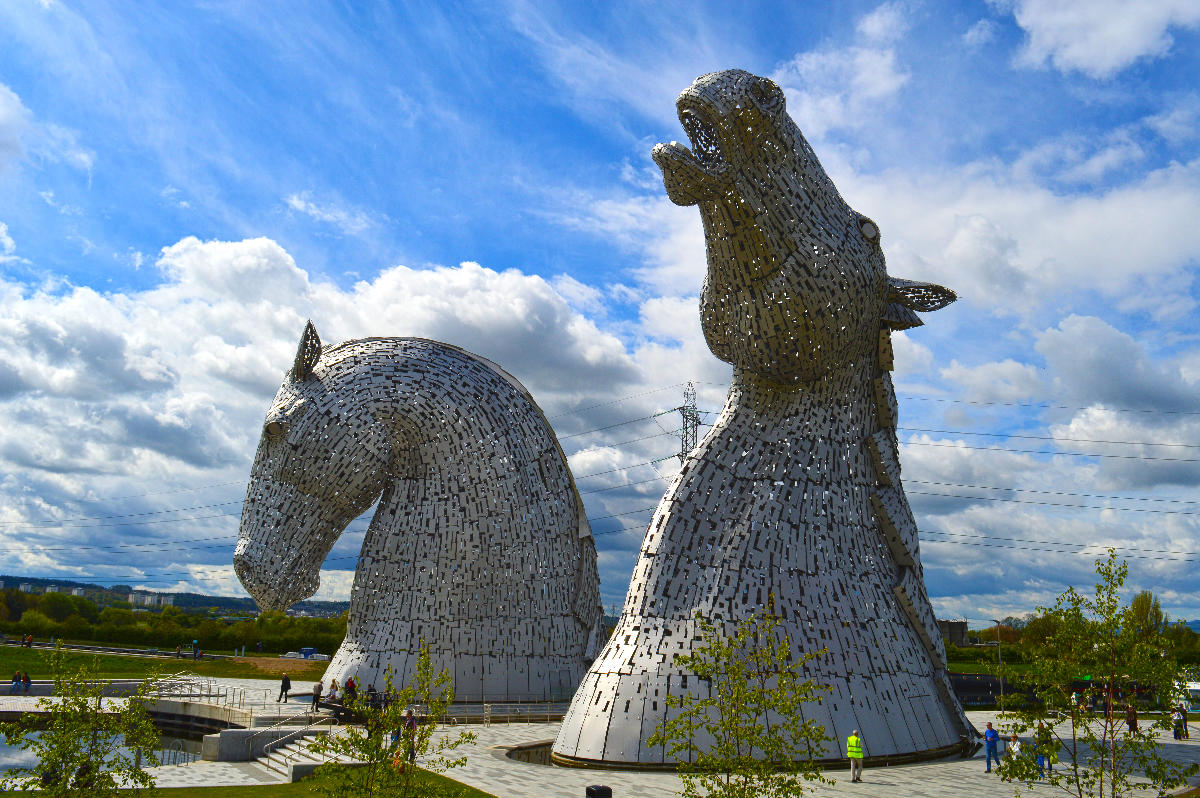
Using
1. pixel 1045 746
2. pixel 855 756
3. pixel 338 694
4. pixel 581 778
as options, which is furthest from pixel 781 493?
pixel 338 694

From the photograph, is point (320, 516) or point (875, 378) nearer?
point (875, 378)

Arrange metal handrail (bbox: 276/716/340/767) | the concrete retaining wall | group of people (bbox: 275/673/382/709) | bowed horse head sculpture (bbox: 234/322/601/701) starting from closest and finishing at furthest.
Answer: metal handrail (bbox: 276/716/340/767) → the concrete retaining wall → group of people (bbox: 275/673/382/709) → bowed horse head sculpture (bbox: 234/322/601/701)

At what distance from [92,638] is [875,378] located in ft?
127

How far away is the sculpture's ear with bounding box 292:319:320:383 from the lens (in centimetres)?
1919

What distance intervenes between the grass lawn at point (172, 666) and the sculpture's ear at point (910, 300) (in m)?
20.8

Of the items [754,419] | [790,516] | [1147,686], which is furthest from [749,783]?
[754,419]

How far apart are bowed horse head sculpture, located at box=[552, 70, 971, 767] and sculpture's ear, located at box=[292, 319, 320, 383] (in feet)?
30.1

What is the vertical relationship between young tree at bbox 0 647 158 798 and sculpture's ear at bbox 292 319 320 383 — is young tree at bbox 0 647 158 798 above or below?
below

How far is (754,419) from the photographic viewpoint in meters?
13.5

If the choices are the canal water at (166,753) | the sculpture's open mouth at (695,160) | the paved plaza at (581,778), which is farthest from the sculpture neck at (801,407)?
the canal water at (166,753)

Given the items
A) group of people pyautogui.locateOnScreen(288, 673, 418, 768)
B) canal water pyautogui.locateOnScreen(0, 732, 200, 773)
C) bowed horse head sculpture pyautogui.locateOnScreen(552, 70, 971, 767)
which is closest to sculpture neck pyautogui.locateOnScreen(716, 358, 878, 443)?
bowed horse head sculpture pyautogui.locateOnScreen(552, 70, 971, 767)

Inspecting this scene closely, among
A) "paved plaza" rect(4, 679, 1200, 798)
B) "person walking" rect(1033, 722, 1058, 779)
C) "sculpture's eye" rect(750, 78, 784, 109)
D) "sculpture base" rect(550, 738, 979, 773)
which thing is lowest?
"paved plaza" rect(4, 679, 1200, 798)

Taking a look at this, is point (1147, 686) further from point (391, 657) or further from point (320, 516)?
point (320, 516)

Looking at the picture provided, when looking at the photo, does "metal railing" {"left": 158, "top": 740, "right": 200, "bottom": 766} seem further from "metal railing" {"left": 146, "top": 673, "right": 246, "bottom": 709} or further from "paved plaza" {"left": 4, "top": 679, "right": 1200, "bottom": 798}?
"paved plaza" {"left": 4, "top": 679, "right": 1200, "bottom": 798}
